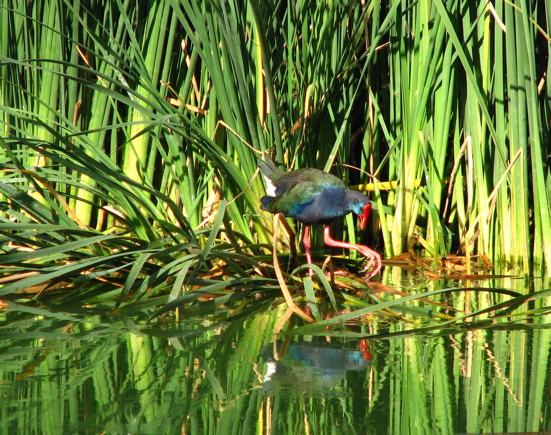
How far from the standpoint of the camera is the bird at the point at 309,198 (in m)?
2.95

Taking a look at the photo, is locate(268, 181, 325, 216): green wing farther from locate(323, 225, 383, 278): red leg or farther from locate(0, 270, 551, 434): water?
locate(0, 270, 551, 434): water

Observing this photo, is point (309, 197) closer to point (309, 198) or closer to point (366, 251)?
point (309, 198)

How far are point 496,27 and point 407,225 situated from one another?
3.33ft

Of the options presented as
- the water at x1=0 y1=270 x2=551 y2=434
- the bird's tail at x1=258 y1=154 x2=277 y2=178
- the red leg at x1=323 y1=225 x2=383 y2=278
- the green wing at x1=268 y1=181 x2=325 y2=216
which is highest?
the bird's tail at x1=258 y1=154 x2=277 y2=178

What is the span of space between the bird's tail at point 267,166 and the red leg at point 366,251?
45 cm

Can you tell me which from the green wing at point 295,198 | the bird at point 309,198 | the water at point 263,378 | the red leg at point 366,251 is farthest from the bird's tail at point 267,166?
the water at point 263,378

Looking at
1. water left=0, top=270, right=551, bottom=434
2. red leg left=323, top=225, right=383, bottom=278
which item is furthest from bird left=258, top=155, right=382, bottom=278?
water left=0, top=270, right=551, bottom=434

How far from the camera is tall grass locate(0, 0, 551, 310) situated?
2939mm

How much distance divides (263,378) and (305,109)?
1.64 m

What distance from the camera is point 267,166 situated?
3.02m

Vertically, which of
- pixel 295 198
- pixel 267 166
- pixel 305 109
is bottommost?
pixel 295 198

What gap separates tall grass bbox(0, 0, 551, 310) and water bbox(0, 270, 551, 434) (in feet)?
2.47

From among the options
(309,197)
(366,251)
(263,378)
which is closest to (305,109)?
(309,197)

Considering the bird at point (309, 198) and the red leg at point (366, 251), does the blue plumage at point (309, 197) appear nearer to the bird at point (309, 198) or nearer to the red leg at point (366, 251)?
the bird at point (309, 198)
